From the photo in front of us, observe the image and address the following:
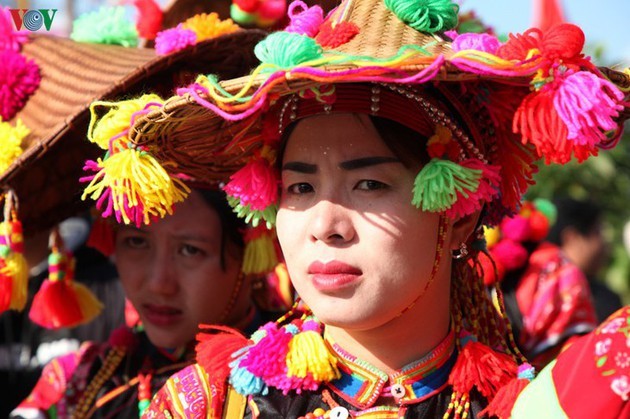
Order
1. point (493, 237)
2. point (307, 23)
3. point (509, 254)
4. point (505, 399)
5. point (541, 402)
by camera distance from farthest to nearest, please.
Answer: point (509, 254) → point (493, 237) → point (307, 23) → point (505, 399) → point (541, 402)

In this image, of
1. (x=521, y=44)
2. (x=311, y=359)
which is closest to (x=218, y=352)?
(x=311, y=359)

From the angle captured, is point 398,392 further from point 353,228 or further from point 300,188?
point 300,188

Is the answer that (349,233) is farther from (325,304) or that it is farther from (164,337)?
(164,337)

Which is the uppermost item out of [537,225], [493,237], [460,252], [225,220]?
[460,252]

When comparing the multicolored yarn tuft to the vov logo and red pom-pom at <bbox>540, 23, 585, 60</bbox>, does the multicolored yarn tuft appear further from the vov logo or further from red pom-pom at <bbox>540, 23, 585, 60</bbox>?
red pom-pom at <bbox>540, 23, 585, 60</bbox>

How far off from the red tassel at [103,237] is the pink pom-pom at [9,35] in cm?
66

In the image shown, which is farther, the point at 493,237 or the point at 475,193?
the point at 493,237

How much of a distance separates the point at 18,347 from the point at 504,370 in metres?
2.81

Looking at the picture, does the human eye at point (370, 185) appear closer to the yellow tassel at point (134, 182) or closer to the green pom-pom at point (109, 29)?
the yellow tassel at point (134, 182)

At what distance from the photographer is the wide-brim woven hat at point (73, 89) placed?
2.95m

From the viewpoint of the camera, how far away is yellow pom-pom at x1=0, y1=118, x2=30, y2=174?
300cm

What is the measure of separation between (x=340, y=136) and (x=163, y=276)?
1149mm

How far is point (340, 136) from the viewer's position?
7.88ft

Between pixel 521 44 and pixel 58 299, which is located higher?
pixel 521 44
